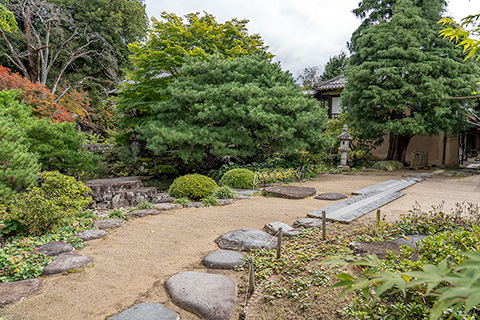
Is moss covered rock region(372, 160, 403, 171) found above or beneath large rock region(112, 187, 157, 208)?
above

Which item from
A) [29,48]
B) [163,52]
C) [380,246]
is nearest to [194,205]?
[380,246]

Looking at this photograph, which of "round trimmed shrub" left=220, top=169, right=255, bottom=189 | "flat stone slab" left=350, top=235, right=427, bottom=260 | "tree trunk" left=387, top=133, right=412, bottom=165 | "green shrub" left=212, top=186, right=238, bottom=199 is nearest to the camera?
"flat stone slab" left=350, top=235, right=427, bottom=260

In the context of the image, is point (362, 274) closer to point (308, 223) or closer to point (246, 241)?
point (246, 241)

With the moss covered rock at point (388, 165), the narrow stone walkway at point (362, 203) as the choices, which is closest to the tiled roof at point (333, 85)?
the moss covered rock at point (388, 165)

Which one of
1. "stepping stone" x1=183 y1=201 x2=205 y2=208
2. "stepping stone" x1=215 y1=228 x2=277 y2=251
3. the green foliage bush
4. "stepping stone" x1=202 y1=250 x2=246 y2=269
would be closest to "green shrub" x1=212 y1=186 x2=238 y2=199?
"stepping stone" x1=183 y1=201 x2=205 y2=208

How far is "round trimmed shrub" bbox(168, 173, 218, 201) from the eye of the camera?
6723 millimetres

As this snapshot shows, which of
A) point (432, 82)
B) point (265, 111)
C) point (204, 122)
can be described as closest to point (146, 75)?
point (204, 122)

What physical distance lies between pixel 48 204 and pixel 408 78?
44.9ft

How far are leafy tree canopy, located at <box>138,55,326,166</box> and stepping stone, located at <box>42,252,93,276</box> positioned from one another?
5641 mm

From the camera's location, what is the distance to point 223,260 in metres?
3.24

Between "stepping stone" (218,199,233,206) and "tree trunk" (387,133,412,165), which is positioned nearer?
"stepping stone" (218,199,233,206)

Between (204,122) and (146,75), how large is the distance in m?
3.85

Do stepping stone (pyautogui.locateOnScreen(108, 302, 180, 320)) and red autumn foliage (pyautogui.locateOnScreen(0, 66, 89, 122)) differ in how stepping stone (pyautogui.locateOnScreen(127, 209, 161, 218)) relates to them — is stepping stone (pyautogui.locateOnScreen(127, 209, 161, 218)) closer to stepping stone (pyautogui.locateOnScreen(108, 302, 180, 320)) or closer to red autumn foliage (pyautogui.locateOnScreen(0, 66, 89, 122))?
stepping stone (pyautogui.locateOnScreen(108, 302, 180, 320))

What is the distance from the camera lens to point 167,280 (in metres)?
2.83
